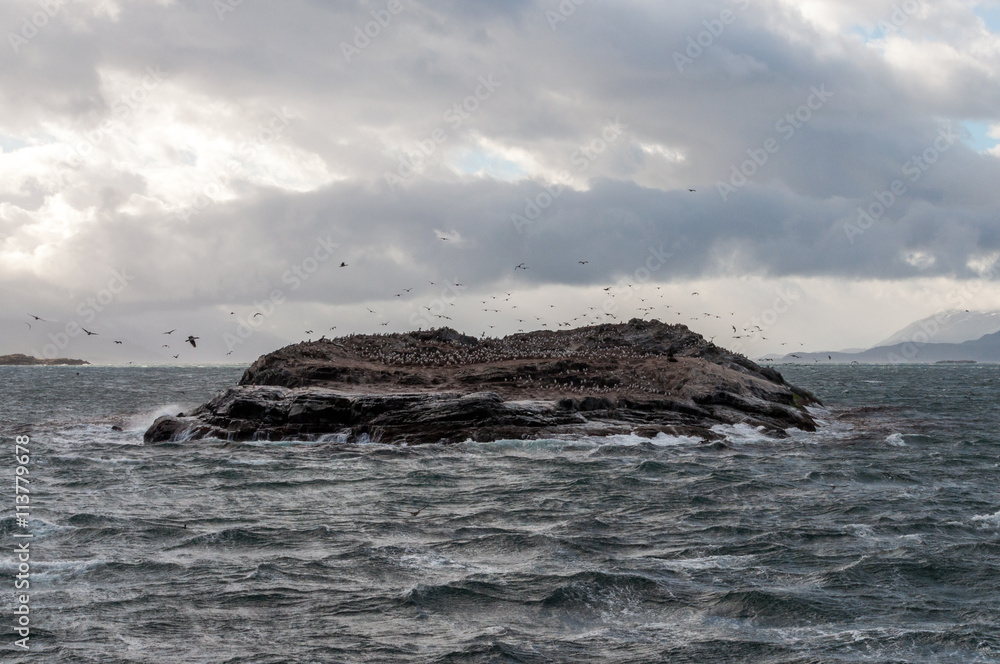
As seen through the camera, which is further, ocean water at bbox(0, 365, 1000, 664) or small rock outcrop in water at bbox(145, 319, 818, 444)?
small rock outcrop in water at bbox(145, 319, 818, 444)

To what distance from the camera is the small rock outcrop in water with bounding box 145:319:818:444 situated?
139 ft

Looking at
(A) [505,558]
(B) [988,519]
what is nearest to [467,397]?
(A) [505,558]

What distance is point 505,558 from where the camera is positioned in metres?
20.3

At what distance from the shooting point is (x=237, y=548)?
68.5ft

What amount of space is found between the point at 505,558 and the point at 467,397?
23.2 metres

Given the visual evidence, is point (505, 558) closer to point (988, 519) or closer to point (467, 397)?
point (988, 519)

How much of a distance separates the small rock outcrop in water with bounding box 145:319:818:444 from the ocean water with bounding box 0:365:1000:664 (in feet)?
16.5

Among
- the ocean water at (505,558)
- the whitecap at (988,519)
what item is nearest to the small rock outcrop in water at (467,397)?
the ocean water at (505,558)

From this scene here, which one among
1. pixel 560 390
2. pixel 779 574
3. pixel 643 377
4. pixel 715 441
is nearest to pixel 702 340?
pixel 643 377

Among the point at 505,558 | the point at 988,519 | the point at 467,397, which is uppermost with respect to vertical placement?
the point at 467,397

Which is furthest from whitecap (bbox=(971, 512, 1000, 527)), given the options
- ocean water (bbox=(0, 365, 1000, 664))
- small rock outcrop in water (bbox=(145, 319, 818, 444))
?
small rock outcrop in water (bbox=(145, 319, 818, 444))

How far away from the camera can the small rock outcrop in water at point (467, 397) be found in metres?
42.5

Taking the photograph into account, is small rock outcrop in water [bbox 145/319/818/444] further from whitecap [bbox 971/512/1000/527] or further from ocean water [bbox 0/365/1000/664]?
whitecap [bbox 971/512/1000/527]

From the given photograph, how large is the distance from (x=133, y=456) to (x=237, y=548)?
781 inches
